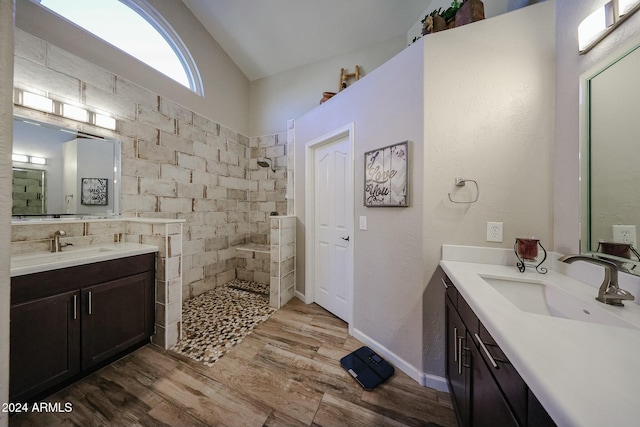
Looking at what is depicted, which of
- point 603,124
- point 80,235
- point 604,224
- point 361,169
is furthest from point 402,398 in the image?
point 80,235

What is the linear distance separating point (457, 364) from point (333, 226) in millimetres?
1559

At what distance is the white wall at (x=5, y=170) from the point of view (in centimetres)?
46

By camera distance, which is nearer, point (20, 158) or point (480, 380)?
point (480, 380)

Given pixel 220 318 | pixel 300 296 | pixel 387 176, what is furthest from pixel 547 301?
pixel 220 318

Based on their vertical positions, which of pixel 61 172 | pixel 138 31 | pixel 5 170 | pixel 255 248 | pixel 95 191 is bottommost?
pixel 255 248

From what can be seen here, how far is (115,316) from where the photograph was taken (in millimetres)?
1587

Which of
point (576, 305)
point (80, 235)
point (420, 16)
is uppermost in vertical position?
point (420, 16)

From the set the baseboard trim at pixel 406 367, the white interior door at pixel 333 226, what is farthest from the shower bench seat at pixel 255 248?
the baseboard trim at pixel 406 367

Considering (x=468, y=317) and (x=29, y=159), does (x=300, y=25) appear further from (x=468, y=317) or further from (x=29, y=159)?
(x=468, y=317)

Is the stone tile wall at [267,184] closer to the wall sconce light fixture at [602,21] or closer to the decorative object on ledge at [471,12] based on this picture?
the decorative object on ledge at [471,12]

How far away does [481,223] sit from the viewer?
1357 millimetres

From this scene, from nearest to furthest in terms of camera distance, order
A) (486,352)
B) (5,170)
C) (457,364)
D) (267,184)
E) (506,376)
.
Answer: (5,170)
(506,376)
(486,352)
(457,364)
(267,184)

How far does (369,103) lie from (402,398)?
2.26 metres

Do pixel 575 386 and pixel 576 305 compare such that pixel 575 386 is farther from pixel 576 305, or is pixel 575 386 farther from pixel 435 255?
pixel 435 255
